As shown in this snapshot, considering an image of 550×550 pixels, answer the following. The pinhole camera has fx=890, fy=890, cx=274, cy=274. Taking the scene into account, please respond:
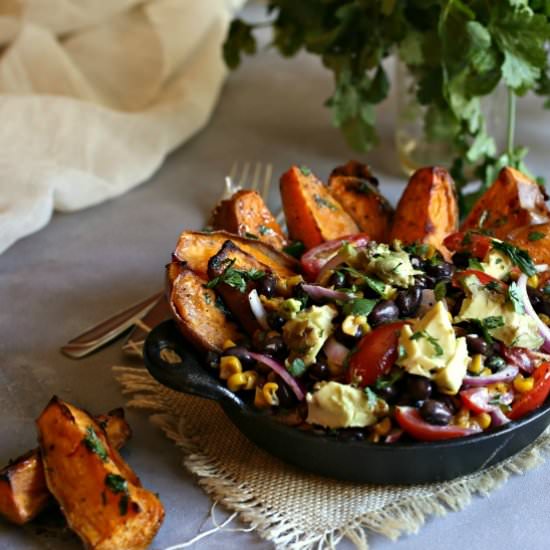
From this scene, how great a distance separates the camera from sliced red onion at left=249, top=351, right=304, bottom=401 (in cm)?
158

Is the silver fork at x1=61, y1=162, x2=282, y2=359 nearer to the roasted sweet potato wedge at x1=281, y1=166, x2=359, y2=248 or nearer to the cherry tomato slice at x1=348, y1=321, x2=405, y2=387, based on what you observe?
the roasted sweet potato wedge at x1=281, y1=166, x2=359, y2=248

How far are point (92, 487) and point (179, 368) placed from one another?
0.26 m

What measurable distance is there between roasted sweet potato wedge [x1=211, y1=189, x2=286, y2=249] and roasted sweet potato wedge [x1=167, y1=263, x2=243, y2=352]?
0.29 metres

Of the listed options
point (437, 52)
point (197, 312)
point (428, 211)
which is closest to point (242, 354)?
point (197, 312)

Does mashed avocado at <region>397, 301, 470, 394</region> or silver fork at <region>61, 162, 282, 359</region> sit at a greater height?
mashed avocado at <region>397, 301, 470, 394</region>

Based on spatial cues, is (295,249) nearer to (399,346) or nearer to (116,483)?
(399,346)

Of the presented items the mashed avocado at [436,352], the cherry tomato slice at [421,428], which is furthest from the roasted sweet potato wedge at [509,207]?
the cherry tomato slice at [421,428]

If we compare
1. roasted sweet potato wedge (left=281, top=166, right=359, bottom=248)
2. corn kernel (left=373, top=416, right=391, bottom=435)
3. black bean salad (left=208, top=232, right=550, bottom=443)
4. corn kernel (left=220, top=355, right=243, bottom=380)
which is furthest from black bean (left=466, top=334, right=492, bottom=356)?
roasted sweet potato wedge (left=281, top=166, right=359, bottom=248)

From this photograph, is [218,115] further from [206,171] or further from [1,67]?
[1,67]

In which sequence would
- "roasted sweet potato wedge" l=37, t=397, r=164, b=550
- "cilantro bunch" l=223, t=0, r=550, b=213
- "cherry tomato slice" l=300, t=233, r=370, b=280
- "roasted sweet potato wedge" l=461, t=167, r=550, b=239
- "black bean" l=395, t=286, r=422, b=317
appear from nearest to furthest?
"roasted sweet potato wedge" l=37, t=397, r=164, b=550 → "black bean" l=395, t=286, r=422, b=317 → "cherry tomato slice" l=300, t=233, r=370, b=280 → "roasted sweet potato wedge" l=461, t=167, r=550, b=239 → "cilantro bunch" l=223, t=0, r=550, b=213

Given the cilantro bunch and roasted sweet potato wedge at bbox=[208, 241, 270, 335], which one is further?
the cilantro bunch

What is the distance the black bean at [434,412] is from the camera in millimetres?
1497

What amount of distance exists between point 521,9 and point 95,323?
1343 millimetres

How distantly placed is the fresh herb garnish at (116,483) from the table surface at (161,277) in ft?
0.59
